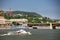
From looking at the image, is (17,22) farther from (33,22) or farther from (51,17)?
(51,17)

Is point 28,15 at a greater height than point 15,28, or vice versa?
point 28,15

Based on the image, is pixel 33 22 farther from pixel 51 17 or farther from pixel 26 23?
pixel 51 17

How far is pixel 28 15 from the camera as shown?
3488mm

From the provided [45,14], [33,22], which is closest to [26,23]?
[33,22]

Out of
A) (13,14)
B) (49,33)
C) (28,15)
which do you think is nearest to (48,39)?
(49,33)

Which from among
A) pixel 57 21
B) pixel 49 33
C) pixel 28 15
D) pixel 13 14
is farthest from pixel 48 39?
pixel 13 14

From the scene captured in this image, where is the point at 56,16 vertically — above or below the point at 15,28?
above

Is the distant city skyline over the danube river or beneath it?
over

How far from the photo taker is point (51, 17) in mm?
3469

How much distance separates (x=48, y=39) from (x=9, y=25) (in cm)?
82

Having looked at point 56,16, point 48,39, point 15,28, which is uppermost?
point 56,16

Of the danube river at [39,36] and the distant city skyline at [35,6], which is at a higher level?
the distant city skyline at [35,6]

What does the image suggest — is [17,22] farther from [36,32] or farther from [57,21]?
[57,21]

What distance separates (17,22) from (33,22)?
33 cm
